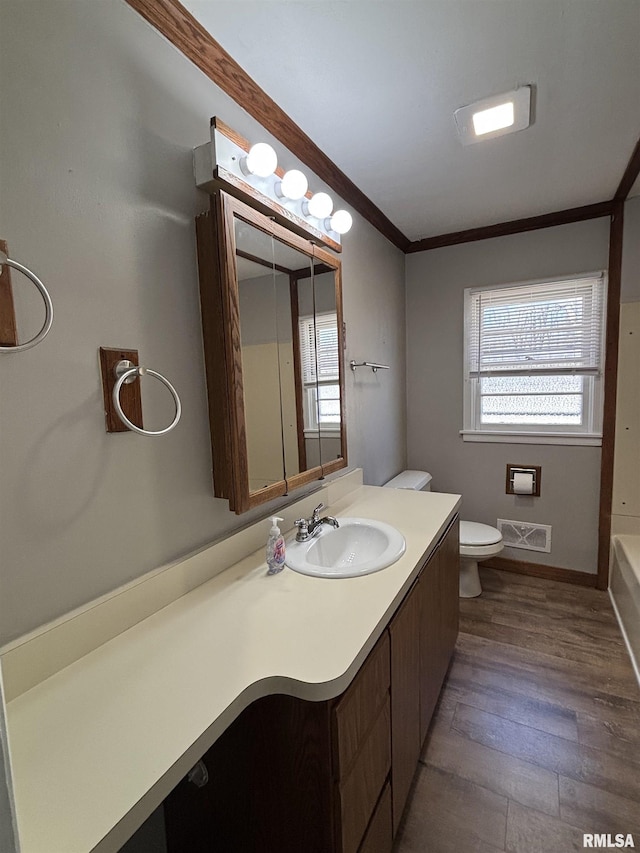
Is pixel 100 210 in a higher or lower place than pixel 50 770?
higher

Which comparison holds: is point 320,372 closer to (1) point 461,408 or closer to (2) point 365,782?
(2) point 365,782

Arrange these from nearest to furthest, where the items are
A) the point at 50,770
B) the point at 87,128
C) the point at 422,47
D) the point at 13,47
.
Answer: the point at 50,770
the point at 13,47
the point at 87,128
the point at 422,47

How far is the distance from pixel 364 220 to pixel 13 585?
224cm

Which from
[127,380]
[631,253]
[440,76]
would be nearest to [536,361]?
[631,253]

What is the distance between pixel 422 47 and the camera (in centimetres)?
119

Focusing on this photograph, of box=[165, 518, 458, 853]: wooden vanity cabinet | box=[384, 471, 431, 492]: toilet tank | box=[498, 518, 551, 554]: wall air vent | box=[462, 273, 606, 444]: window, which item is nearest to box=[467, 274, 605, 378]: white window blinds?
box=[462, 273, 606, 444]: window

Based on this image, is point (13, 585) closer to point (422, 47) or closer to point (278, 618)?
point (278, 618)

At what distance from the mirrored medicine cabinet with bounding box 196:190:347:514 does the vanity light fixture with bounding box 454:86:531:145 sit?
69 centimetres

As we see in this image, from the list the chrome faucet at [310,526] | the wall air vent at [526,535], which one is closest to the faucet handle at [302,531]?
the chrome faucet at [310,526]

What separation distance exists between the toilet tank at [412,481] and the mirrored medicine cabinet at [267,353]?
0.86 metres

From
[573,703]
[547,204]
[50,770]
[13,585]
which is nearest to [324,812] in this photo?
[50,770]

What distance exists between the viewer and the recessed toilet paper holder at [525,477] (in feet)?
8.54

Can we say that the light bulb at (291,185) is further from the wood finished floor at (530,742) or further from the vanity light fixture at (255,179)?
the wood finished floor at (530,742)

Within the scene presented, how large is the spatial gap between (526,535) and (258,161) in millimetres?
2659
